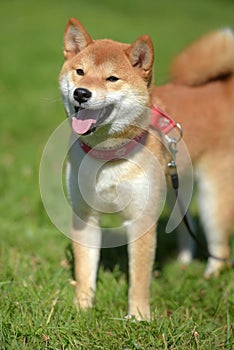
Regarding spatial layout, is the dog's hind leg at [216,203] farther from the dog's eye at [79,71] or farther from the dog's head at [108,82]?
the dog's eye at [79,71]

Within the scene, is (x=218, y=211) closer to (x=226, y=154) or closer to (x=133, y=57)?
(x=226, y=154)

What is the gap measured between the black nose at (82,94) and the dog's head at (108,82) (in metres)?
0.01

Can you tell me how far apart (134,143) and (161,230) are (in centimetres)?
181

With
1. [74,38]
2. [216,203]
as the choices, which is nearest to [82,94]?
[74,38]

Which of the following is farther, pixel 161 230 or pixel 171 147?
pixel 161 230

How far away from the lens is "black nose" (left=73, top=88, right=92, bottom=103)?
2.52m

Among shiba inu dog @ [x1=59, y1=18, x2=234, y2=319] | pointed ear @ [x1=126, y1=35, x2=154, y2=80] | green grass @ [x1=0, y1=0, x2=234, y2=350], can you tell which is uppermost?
pointed ear @ [x1=126, y1=35, x2=154, y2=80]

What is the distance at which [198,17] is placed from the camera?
19500mm

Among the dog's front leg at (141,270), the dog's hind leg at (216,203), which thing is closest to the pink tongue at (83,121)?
the dog's front leg at (141,270)

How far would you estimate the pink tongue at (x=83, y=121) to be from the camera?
2.59 meters

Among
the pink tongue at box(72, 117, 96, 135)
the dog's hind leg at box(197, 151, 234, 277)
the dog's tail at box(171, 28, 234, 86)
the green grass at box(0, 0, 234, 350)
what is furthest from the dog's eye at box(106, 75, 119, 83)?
the dog's tail at box(171, 28, 234, 86)

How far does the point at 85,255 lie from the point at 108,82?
1.07 metres

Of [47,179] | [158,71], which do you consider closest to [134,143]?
[47,179]

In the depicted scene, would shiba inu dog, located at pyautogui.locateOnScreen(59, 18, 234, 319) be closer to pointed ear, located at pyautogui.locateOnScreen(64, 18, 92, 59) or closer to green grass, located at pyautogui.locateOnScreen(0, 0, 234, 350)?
pointed ear, located at pyautogui.locateOnScreen(64, 18, 92, 59)
